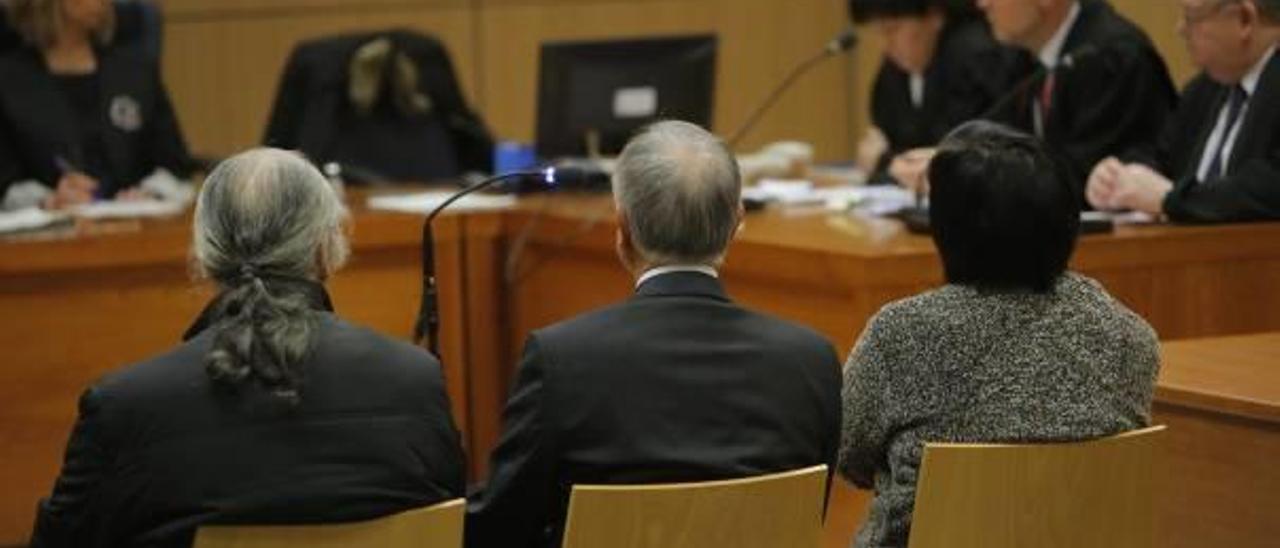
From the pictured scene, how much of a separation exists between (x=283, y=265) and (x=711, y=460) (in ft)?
1.89

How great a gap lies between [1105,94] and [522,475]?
2.63 m

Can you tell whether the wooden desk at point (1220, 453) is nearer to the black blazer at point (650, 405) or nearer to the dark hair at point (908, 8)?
the black blazer at point (650, 405)

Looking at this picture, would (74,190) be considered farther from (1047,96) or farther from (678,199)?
(678,199)

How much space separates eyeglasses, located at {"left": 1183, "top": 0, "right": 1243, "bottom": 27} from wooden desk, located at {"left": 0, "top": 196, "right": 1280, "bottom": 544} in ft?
1.43

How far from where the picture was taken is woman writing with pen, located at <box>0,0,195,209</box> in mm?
5719

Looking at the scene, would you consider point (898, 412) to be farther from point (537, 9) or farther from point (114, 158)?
point (537, 9)

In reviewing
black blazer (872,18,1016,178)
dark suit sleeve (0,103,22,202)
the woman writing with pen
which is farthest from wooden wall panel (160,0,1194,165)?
black blazer (872,18,1016,178)

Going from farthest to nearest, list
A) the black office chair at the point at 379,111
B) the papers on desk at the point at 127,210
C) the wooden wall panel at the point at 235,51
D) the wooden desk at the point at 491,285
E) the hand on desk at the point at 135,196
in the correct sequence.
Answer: the wooden wall panel at the point at 235,51 → the black office chair at the point at 379,111 → the hand on desk at the point at 135,196 → the papers on desk at the point at 127,210 → the wooden desk at the point at 491,285

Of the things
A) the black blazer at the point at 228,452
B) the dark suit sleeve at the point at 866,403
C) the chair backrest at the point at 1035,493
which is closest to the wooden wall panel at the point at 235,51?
the dark suit sleeve at the point at 866,403

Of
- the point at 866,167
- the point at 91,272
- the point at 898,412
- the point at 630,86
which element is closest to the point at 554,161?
the point at 630,86

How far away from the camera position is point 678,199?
289 cm

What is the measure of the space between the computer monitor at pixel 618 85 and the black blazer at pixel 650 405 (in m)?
2.93

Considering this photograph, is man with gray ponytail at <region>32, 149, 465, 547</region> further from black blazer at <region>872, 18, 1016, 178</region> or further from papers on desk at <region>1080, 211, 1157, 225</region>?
black blazer at <region>872, 18, 1016, 178</region>

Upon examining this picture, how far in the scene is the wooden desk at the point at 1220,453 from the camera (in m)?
3.21
